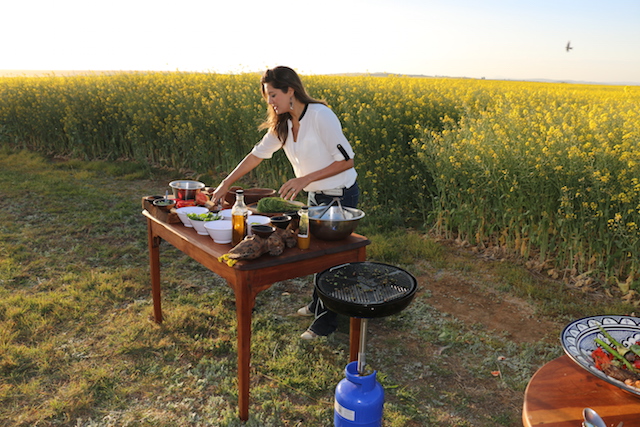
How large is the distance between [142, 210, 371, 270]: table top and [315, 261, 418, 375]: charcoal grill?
0.21 metres

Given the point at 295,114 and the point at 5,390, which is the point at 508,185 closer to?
the point at 295,114

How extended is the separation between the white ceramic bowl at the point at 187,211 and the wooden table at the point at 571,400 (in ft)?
7.45

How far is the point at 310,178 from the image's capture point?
10.7 ft

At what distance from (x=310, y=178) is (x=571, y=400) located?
2.08 meters

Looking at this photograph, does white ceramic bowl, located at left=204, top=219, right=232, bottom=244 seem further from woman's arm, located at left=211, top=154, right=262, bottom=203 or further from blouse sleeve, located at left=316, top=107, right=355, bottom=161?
blouse sleeve, located at left=316, top=107, right=355, bottom=161

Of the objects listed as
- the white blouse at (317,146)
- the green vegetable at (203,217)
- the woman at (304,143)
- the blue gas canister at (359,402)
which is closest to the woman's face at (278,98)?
the woman at (304,143)

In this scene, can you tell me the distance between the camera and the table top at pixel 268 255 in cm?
258

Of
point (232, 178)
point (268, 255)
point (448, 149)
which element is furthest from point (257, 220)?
point (448, 149)

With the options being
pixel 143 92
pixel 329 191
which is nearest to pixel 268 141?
pixel 329 191

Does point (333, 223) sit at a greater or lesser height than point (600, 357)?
greater

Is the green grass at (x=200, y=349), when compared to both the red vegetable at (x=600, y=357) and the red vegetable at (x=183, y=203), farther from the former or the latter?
the red vegetable at (x=600, y=357)

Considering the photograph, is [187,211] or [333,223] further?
[187,211]

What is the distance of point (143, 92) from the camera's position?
11.3 meters

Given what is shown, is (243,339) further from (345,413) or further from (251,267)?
(345,413)
